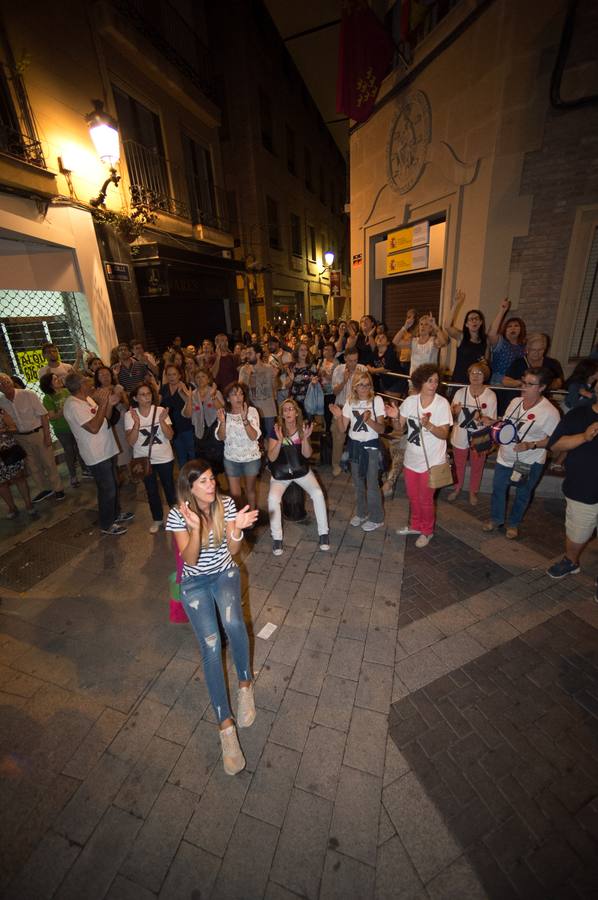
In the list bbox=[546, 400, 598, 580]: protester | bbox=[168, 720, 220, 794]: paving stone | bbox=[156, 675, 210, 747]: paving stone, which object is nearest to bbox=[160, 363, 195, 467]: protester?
bbox=[156, 675, 210, 747]: paving stone

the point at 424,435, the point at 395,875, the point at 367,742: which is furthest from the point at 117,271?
the point at 395,875

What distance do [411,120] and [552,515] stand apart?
987 centimetres

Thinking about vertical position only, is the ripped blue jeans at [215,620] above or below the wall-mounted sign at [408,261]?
below

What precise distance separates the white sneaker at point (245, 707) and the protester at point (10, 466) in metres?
5.06

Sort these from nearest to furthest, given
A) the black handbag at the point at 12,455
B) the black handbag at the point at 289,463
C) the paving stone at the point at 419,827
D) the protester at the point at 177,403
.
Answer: the paving stone at the point at 419,827, the black handbag at the point at 289,463, the black handbag at the point at 12,455, the protester at the point at 177,403

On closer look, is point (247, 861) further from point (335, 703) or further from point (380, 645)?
point (380, 645)

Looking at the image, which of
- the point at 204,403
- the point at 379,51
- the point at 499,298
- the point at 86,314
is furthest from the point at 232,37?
the point at 204,403

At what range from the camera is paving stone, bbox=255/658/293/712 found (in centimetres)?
308

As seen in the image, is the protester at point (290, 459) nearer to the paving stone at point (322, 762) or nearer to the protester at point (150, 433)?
the protester at point (150, 433)

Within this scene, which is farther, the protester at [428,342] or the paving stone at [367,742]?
the protester at [428,342]

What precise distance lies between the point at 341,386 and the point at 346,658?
4460 mm

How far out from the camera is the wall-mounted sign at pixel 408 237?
9.35 metres

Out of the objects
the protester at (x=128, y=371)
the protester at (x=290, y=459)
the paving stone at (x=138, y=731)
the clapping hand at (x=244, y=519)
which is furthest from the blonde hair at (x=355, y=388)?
the protester at (x=128, y=371)

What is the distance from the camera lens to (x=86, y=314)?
876 cm
